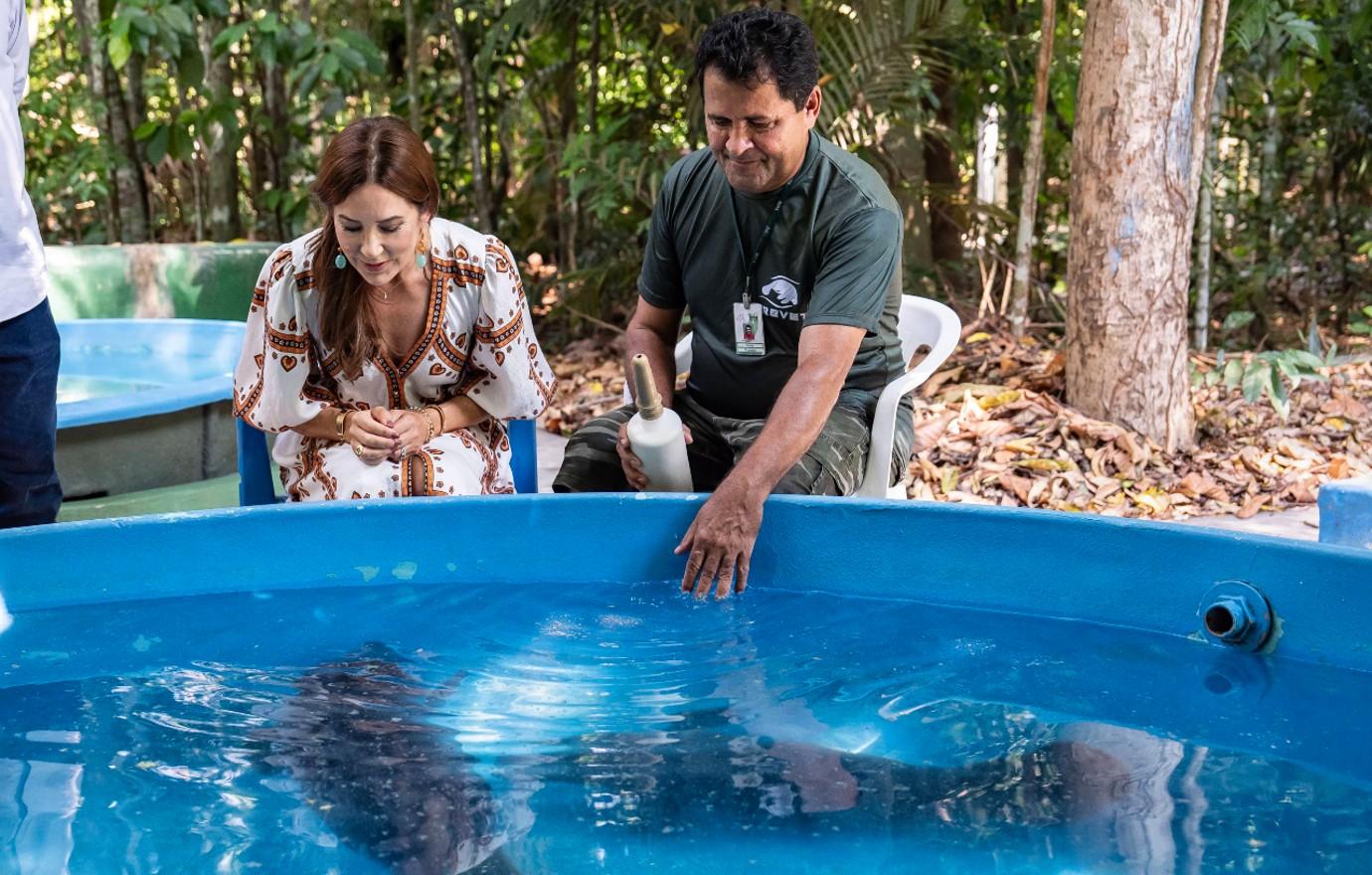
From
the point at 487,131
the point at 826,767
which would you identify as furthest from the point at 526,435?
the point at 487,131

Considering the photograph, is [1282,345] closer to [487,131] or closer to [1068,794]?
[487,131]

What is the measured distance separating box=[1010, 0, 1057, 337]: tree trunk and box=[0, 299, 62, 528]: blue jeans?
3.16 m

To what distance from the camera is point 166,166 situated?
9188 mm

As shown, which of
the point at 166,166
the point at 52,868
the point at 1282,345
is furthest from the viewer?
the point at 166,166

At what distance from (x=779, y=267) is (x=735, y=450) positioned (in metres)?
0.39

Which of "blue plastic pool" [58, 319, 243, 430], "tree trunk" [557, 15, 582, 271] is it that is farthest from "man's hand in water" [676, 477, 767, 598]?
"tree trunk" [557, 15, 582, 271]

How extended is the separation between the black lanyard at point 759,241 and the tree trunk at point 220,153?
15.6ft

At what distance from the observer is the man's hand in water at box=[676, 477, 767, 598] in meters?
2.45

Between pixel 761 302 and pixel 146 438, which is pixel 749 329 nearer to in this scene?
pixel 761 302

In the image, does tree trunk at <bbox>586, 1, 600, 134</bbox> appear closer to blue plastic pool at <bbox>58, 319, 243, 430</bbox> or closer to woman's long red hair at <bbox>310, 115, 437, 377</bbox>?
blue plastic pool at <bbox>58, 319, 243, 430</bbox>

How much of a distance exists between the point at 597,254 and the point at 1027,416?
3.31m

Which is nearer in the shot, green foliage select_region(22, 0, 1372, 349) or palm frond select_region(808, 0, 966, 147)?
palm frond select_region(808, 0, 966, 147)

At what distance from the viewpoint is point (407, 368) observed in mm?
2848

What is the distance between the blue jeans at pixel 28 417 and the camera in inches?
101
